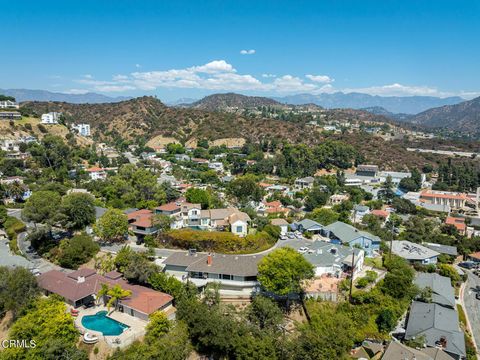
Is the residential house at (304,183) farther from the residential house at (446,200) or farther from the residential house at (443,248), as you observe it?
the residential house at (443,248)

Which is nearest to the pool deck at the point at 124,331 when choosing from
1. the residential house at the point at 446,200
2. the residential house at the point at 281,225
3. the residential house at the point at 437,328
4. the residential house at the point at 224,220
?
the residential house at the point at 224,220

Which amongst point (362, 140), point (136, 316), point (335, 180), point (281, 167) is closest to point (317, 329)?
point (136, 316)

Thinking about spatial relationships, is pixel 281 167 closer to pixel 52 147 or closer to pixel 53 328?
pixel 52 147

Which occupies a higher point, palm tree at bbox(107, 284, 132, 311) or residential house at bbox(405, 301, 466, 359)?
palm tree at bbox(107, 284, 132, 311)

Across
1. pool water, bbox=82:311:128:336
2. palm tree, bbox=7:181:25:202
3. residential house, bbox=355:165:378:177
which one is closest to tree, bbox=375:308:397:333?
pool water, bbox=82:311:128:336

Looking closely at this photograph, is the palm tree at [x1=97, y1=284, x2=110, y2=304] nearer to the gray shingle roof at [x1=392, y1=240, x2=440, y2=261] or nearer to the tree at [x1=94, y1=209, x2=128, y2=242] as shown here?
the tree at [x1=94, y1=209, x2=128, y2=242]

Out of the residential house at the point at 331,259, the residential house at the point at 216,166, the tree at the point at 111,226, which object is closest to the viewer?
the residential house at the point at 331,259
